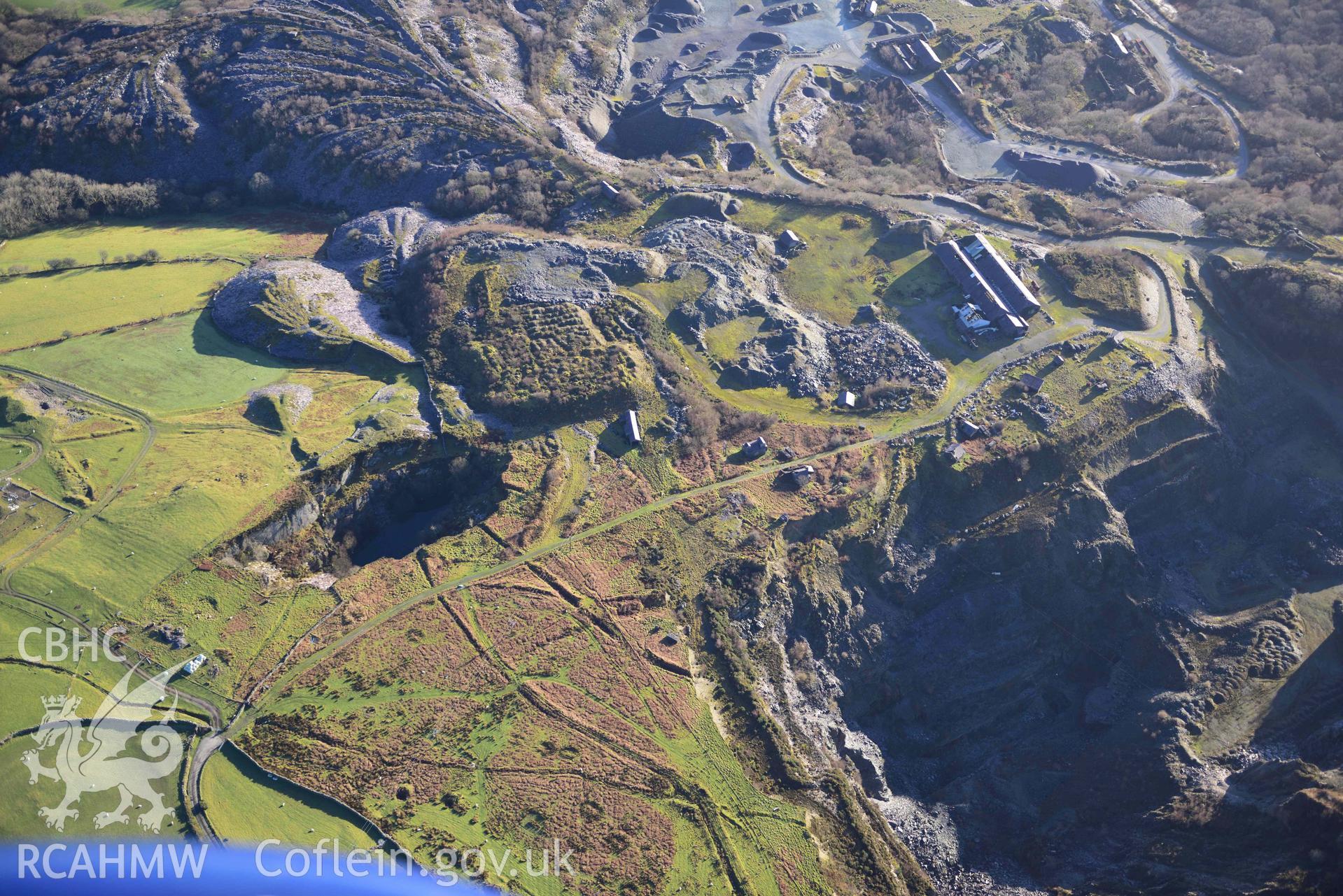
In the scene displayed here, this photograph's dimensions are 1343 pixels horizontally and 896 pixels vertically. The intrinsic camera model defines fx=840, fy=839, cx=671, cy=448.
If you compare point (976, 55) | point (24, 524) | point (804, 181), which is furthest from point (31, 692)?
point (976, 55)

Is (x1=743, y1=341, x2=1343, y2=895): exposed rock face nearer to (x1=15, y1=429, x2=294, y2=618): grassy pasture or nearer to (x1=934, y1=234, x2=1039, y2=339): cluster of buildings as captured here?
(x1=934, y1=234, x2=1039, y2=339): cluster of buildings

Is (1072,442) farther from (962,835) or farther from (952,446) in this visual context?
(962,835)

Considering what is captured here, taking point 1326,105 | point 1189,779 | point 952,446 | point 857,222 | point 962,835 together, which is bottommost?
point 962,835

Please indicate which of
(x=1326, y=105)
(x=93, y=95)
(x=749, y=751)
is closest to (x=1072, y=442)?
(x=749, y=751)

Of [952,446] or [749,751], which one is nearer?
[749,751]

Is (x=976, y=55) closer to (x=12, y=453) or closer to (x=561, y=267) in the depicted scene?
(x=561, y=267)
